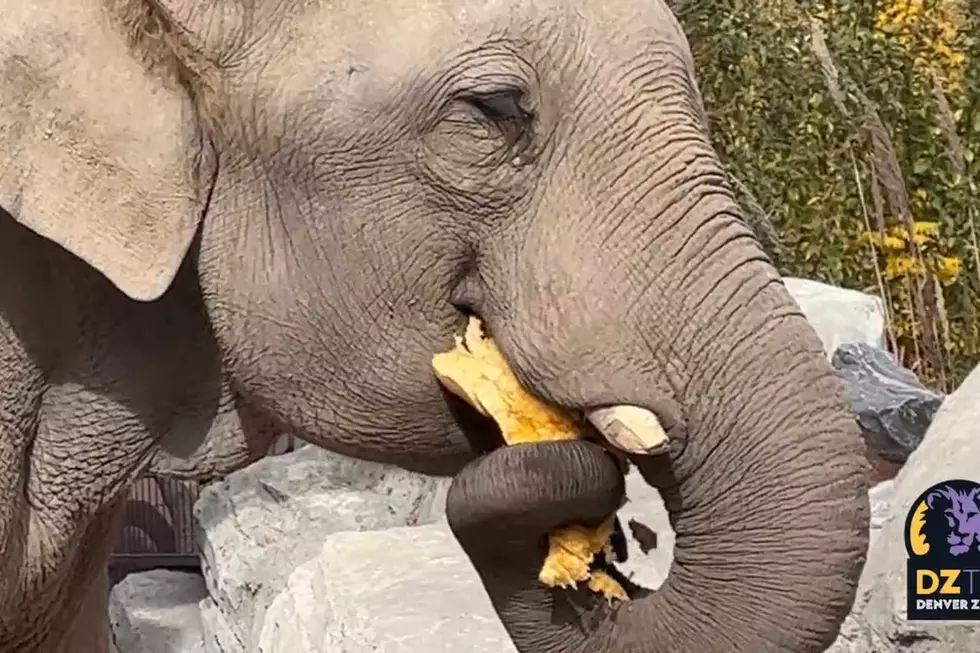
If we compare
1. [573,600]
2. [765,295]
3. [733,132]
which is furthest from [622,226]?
[733,132]

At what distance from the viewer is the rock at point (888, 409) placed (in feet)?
8.57

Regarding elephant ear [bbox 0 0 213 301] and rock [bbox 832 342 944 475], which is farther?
rock [bbox 832 342 944 475]

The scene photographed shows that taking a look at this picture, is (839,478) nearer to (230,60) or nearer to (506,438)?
(506,438)

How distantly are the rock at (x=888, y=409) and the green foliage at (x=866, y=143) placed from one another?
671 mm

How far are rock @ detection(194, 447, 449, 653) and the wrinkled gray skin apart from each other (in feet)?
7.01

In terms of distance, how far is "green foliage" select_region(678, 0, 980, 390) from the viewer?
11.2ft

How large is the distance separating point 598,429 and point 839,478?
0.12m

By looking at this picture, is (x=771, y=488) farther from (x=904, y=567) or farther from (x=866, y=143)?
(x=866, y=143)

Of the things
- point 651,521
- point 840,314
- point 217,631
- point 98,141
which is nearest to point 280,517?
point 217,631

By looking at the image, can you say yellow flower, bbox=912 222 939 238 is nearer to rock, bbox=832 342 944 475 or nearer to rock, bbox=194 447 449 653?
rock, bbox=832 342 944 475

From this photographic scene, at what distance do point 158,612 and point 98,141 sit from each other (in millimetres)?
2651

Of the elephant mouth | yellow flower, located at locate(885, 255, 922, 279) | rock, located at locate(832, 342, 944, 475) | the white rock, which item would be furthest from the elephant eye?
yellow flower, located at locate(885, 255, 922, 279)

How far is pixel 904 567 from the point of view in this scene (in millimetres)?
2084

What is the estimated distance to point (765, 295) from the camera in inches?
29.1
